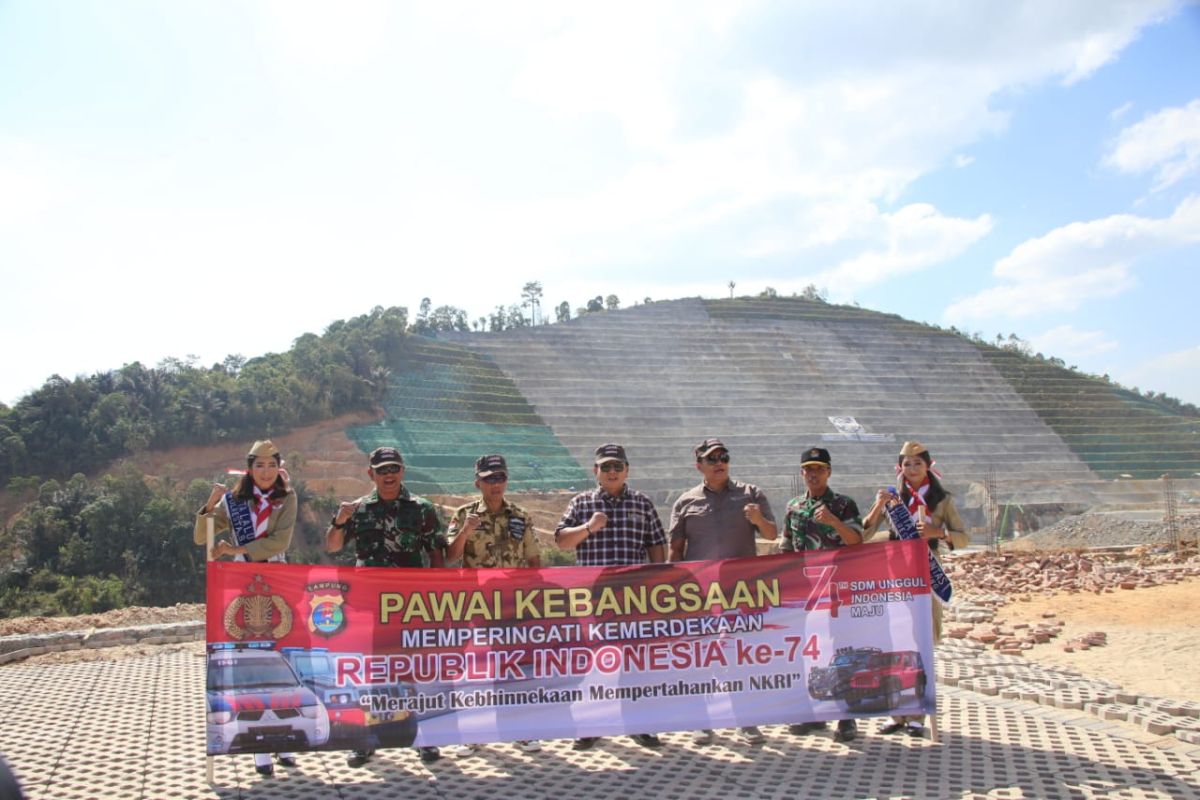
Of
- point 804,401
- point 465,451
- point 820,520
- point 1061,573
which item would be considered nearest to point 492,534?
point 820,520

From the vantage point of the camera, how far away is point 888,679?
4555 millimetres

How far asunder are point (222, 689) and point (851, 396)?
1682 inches

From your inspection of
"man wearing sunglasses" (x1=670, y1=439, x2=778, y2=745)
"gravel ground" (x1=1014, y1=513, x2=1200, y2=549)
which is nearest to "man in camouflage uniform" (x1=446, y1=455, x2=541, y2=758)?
"man wearing sunglasses" (x1=670, y1=439, x2=778, y2=745)

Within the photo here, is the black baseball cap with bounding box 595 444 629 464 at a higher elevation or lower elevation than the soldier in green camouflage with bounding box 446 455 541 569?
higher

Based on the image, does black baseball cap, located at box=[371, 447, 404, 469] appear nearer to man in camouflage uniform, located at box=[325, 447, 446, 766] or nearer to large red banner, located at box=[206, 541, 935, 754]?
man in camouflage uniform, located at box=[325, 447, 446, 766]

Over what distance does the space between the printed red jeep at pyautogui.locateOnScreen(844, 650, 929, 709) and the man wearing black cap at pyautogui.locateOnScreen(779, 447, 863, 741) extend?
0.30 metres

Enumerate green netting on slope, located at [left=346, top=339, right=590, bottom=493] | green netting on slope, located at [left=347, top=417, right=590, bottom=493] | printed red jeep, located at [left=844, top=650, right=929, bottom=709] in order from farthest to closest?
green netting on slope, located at [left=346, top=339, right=590, bottom=493], green netting on slope, located at [left=347, top=417, right=590, bottom=493], printed red jeep, located at [left=844, top=650, right=929, bottom=709]

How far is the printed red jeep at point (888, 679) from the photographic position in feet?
14.8

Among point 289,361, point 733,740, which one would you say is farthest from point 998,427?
point 733,740

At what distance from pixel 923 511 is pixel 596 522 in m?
1.76

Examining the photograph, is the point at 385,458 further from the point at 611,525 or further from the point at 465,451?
the point at 465,451

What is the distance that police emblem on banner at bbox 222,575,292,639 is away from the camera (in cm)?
427

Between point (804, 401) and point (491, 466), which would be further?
point (804, 401)

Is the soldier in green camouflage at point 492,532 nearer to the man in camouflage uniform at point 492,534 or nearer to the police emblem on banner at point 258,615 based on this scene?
the man in camouflage uniform at point 492,534
